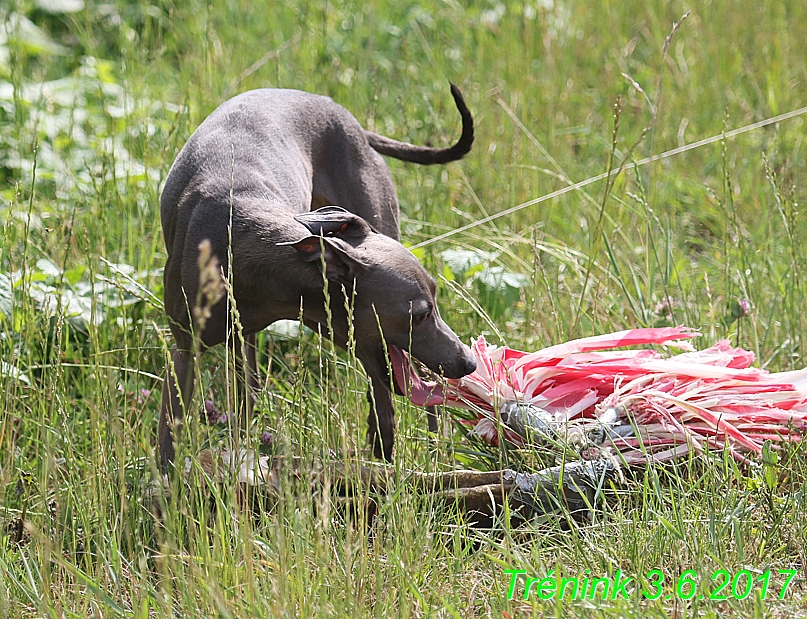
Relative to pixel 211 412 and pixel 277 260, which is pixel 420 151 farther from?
pixel 211 412

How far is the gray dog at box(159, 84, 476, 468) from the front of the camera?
2.59 meters

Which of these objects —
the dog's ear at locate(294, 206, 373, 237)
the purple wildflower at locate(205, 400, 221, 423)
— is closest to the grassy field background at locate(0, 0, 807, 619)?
the purple wildflower at locate(205, 400, 221, 423)

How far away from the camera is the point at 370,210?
335 centimetres

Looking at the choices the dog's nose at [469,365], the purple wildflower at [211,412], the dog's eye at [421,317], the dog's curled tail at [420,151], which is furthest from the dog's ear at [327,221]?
the dog's curled tail at [420,151]

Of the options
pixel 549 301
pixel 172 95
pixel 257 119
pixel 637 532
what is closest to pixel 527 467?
pixel 637 532

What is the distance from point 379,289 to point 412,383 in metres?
0.36

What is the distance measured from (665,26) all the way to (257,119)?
386 cm

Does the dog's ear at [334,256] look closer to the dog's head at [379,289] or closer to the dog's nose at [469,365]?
the dog's head at [379,289]

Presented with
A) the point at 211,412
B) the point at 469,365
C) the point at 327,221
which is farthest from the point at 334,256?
the point at 211,412

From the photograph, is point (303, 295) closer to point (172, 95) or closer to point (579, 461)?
point (579, 461)

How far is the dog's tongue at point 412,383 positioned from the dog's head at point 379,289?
0.17ft

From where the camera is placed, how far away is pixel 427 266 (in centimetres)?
371

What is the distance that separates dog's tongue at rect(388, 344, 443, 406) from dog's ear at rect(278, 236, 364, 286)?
0.31 m

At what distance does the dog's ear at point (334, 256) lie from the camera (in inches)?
97.2
